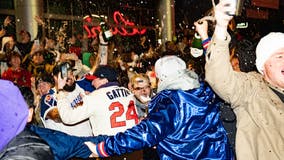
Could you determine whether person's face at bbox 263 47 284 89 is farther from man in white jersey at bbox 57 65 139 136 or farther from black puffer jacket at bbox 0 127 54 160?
man in white jersey at bbox 57 65 139 136

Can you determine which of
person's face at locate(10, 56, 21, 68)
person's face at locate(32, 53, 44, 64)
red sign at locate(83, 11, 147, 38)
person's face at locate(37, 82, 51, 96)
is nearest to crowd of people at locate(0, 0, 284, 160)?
person's face at locate(37, 82, 51, 96)

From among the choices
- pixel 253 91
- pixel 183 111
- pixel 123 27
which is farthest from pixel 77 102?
pixel 123 27

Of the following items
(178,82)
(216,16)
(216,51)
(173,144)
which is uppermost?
(216,16)

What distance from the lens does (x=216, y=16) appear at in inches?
112

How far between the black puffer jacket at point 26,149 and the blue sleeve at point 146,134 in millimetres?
1130

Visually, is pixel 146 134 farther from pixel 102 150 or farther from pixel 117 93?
pixel 117 93

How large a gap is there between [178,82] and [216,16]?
3.12 ft

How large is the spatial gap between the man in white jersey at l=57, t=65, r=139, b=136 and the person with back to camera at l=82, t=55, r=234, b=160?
1416 mm

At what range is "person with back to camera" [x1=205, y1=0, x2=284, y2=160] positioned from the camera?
284 cm

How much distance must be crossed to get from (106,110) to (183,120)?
1804 millimetres

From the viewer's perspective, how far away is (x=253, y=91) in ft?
9.98

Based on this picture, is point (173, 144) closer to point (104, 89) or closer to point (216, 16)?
point (216, 16)

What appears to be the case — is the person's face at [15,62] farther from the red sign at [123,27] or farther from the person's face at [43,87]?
the red sign at [123,27]

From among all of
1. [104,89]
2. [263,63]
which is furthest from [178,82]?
[104,89]
